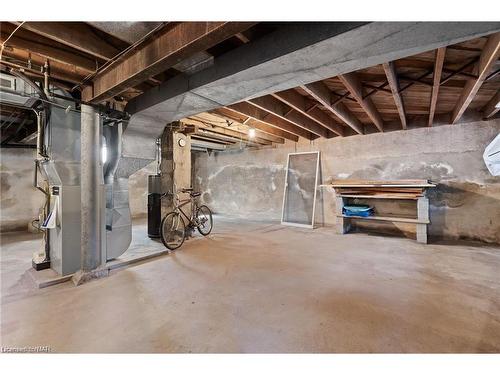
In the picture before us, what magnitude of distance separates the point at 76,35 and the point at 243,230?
3969 millimetres

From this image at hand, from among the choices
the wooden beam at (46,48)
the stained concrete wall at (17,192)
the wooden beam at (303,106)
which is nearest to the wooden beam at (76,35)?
the wooden beam at (46,48)

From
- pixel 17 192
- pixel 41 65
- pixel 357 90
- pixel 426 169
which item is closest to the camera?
pixel 41 65

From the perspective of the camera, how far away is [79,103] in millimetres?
2463

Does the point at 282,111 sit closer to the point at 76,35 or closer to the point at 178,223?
the point at 178,223

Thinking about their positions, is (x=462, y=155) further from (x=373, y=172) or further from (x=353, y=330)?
(x=353, y=330)

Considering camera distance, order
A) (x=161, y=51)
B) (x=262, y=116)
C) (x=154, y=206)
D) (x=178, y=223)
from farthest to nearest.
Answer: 1. (x=154, y=206)
2. (x=262, y=116)
3. (x=178, y=223)
4. (x=161, y=51)

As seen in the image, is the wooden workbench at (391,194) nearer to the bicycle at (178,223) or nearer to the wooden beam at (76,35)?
the bicycle at (178,223)

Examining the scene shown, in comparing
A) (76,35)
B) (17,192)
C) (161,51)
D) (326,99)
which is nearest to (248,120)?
(326,99)

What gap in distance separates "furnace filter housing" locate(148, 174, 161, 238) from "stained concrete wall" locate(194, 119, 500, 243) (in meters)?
3.03

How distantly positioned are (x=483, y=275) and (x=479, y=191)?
86.1 inches

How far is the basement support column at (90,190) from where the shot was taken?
7.75 ft

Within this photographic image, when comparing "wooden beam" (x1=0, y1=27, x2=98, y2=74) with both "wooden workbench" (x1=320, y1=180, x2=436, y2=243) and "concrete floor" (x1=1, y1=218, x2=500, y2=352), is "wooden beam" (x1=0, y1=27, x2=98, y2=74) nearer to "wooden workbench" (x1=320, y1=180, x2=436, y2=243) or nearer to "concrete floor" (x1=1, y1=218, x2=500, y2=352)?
"concrete floor" (x1=1, y1=218, x2=500, y2=352)

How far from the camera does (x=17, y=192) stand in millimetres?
4918
